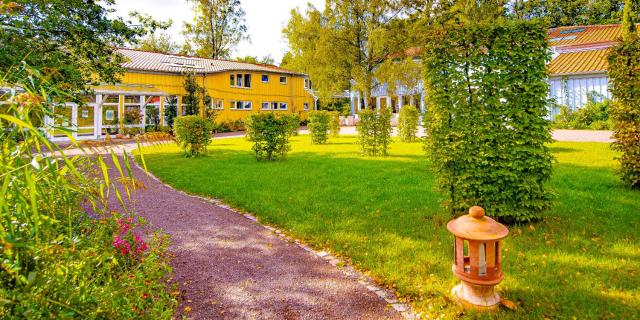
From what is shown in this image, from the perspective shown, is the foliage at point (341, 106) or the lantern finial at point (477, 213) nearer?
the lantern finial at point (477, 213)

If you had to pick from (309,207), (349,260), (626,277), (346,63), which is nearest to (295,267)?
(349,260)

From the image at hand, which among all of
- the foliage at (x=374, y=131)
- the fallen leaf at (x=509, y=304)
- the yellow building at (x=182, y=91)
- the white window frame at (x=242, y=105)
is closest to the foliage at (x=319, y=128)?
the foliage at (x=374, y=131)

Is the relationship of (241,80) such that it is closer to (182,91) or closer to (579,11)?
(182,91)

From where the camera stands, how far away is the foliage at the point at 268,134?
513 inches

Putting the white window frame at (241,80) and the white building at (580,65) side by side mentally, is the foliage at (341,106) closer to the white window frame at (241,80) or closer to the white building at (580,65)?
the white window frame at (241,80)

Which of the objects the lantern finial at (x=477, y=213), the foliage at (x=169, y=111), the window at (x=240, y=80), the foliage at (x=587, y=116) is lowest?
the lantern finial at (x=477, y=213)

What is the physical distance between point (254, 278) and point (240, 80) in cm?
3177

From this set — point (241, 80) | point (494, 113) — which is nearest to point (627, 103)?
point (494, 113)

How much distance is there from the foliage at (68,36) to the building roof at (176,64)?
50.6ft

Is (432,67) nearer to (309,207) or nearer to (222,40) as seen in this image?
(309,207)

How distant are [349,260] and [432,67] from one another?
3040 mm

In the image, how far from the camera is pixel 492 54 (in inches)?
215

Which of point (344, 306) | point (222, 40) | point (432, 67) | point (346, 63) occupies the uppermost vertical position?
point (222, 40)

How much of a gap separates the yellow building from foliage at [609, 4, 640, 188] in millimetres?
21383
